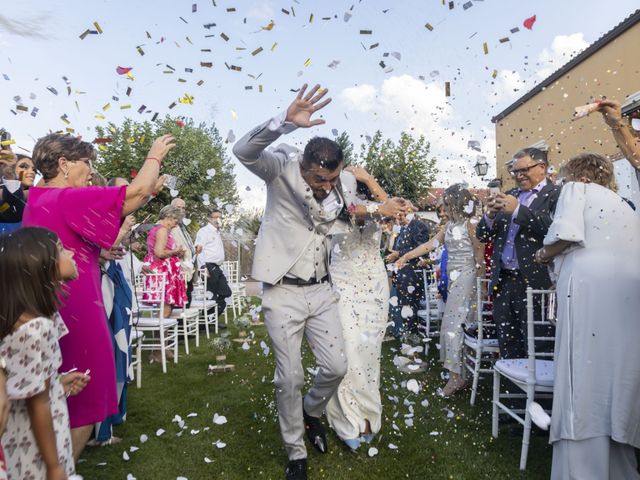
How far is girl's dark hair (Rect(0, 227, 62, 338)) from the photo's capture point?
191cm

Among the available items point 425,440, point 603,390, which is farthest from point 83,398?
point 603,390

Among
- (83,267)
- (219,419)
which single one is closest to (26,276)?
(83,267)

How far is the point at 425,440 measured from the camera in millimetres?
3688

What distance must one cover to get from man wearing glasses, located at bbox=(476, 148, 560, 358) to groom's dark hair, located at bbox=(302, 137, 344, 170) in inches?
61.8

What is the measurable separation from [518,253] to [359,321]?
1507mm

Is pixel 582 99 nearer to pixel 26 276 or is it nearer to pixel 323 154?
pixel 323 154

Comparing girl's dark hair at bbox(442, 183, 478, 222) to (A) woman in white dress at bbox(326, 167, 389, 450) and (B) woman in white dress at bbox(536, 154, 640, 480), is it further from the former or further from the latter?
(B) woman in white dress at bbox(536, 154, 640, 480)

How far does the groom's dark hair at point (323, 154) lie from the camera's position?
Result: 3102 millimetres

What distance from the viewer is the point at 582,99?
1311cm

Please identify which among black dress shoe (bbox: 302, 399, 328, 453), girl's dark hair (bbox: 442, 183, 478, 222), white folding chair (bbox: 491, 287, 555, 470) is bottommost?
black dress shoe (bbox: 302, 399, 328, 453)

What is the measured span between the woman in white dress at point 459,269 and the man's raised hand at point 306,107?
258 cm

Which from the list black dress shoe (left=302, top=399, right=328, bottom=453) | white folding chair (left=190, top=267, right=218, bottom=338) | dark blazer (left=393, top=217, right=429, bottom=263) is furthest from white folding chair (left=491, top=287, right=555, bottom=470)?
white folding chair (left=190, top=267, right=218, bottom=338)

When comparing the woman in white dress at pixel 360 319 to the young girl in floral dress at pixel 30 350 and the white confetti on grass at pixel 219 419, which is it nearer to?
the white confetti on grass at pixel 219 419

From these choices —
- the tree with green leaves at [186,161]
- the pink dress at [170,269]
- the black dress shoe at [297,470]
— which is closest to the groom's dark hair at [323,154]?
the black dress shoe at [297,470]
